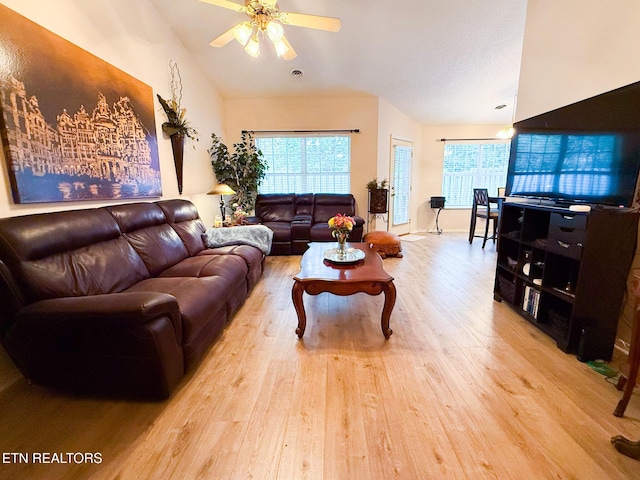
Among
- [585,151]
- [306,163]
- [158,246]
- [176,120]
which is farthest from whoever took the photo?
[306,163]

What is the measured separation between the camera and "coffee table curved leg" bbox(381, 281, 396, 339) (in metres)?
2.00

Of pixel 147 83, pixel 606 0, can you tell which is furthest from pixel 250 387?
pixel 606 0

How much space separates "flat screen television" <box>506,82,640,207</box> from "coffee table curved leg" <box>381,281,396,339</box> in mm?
1507

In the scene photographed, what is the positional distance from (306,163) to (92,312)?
4550mm

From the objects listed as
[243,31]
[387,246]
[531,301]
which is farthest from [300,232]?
[531,301]

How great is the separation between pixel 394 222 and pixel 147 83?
473 centimetres

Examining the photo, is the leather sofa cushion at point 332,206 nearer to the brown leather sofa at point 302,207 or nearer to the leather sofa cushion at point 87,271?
the brown leather sofa at point 302,207

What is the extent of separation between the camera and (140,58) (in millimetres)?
2799

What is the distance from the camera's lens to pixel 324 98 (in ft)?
16.5

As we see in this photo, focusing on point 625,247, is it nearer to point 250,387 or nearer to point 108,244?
point 250,387

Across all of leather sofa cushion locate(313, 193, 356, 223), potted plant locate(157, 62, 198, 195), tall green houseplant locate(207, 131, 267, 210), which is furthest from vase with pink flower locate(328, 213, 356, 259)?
tall green houseplant locate(207, 131, 267, 210)

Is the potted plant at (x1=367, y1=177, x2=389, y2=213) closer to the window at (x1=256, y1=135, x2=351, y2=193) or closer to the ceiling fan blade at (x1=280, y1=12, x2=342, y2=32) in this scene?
the window at (x1=256, y1=135, x2=351, y2=193)

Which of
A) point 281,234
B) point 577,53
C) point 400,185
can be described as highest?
point 577,53

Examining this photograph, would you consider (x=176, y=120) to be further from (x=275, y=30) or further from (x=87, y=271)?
(x=87, y=271)
